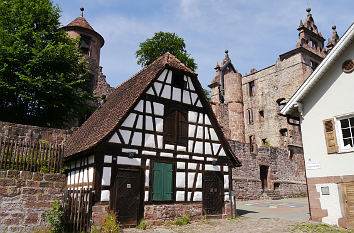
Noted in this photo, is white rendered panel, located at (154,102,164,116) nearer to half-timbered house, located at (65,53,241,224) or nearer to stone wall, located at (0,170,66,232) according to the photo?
half-timbered house, located at (65,53,241,224)

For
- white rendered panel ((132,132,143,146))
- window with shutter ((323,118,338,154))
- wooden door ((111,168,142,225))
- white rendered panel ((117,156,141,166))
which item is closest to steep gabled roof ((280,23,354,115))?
window with shutter ((323,118,338,154))

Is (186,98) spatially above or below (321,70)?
below

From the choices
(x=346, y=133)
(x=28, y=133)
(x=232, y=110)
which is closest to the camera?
(x=346, y=133)

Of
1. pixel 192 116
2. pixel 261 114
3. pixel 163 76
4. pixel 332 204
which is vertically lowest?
pixel 332 204

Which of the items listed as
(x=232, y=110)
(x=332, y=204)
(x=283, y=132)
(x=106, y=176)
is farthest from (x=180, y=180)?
(x=283, y=132)

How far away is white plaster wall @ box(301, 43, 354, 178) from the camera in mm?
10141

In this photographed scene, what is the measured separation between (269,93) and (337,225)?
2575 cm

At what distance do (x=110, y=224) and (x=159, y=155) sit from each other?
3328mm

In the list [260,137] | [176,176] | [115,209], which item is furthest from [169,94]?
[260,137]

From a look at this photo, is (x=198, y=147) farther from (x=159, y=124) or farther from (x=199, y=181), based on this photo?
(x=159, y=124)

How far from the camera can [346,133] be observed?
10.2 m

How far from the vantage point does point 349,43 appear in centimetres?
1042

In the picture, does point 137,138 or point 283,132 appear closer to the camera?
point 137,138

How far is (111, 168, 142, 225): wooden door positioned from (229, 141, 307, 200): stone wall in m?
10.9
